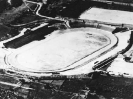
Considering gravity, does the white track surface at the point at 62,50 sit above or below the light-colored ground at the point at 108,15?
below

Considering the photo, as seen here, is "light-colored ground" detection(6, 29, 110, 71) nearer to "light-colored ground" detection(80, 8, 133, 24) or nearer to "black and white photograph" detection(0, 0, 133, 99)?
"black and white photograph" detection(0, 0, 133, 99)

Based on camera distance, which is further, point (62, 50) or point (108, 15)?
point (108, 15)

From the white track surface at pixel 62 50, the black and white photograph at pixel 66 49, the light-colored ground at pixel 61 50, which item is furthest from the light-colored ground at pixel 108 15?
the light-colored ground at pixel 61 50

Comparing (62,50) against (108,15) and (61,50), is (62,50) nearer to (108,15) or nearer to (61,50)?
(61,50)

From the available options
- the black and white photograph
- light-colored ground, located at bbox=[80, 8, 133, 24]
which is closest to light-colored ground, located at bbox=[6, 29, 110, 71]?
the black and white photograph

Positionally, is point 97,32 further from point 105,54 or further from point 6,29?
point 6,29

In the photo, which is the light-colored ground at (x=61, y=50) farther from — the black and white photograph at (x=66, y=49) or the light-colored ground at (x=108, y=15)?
the light-colored ground at (x=108, y=15)

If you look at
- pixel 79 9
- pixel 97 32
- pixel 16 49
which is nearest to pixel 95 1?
pixel 79 9

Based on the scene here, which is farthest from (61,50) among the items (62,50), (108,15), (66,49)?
(108,15)

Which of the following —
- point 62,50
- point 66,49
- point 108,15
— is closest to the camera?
point 62,50
